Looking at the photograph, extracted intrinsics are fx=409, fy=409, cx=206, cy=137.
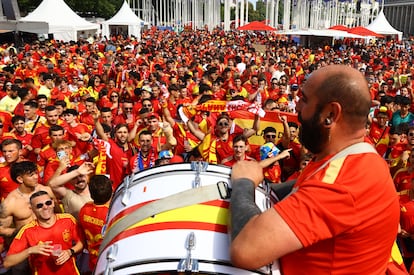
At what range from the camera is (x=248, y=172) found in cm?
188

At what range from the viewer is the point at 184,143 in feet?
22.9

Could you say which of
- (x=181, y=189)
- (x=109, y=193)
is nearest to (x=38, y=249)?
(x=109, y=193)

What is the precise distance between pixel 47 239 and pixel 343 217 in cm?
310

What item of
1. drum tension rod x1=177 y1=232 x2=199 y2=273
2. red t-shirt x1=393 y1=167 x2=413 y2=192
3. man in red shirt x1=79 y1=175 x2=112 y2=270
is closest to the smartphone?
man in red shirt x1=79 y1=175 x2=112 y2=270

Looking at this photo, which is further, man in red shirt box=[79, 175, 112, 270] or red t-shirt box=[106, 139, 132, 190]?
red t-shirt box=[106, 139, 132, 190]

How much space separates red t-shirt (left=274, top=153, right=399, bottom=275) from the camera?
4.71 feet

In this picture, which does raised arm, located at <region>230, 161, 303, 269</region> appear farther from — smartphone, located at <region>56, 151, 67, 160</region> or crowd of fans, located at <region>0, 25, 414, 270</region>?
smartphone, located at <region>56, 151, 67, 160</region>

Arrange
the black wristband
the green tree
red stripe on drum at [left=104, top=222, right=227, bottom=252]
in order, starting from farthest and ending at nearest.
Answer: the green tree, red stripe on drum at [left=104, top=222, right=227, bottom=252], the black wristband

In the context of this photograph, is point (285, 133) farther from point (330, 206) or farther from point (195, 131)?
point (330, 206)

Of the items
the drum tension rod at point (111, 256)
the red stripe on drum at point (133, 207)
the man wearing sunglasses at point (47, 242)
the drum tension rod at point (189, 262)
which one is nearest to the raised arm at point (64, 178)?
the man wearing sunglasses at point (47, 242)

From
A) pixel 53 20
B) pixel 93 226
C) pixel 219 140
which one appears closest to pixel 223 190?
pixel 93 226

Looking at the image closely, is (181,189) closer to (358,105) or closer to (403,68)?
(358,105)

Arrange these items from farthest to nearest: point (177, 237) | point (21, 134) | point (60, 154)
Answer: point (21, 134) < point (60, 154) < point (177, 237)

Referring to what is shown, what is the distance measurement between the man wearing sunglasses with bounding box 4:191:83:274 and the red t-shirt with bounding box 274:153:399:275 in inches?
107
